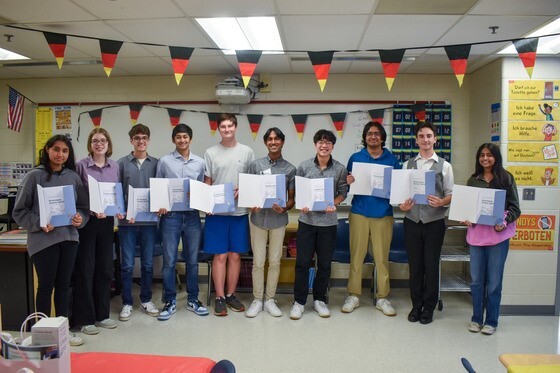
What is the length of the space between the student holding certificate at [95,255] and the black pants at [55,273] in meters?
0.17

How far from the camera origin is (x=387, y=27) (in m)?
3.13

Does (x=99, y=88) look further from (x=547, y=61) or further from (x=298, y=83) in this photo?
(x=547, y=61)

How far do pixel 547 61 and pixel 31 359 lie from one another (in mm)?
4357

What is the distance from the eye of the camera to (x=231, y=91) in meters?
4.28

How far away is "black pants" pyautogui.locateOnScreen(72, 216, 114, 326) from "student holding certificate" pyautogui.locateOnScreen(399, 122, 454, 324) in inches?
93.6

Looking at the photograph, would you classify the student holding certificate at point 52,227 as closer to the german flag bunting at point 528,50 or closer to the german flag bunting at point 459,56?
the german flag bunting at point 459,56

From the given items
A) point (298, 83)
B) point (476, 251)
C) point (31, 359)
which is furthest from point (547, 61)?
point (31, 359)

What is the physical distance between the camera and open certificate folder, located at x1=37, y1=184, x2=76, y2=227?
265cm

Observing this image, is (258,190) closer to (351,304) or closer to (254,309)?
(254,309)

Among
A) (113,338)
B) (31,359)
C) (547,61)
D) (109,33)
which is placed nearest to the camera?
(31,359)

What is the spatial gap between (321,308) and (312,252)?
0.51 metres

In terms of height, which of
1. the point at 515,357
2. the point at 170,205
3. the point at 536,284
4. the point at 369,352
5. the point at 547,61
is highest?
the point at 547,61

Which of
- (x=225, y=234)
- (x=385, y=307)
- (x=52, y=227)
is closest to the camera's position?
(x=52, y=227)

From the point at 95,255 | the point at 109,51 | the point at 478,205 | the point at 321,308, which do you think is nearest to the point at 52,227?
the point at 95,255
